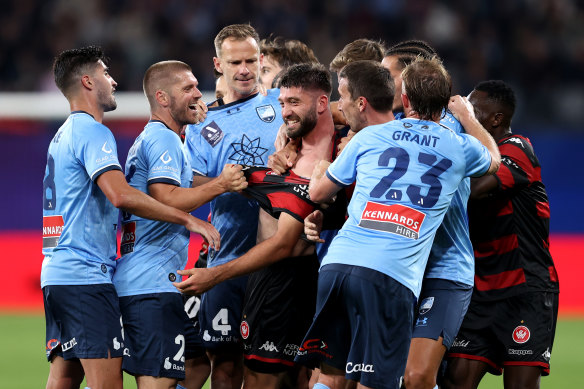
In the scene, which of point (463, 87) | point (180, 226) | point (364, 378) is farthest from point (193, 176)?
point (463, 87)

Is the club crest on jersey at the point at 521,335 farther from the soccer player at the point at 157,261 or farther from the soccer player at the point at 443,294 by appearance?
the soccer player at the point at 157,261

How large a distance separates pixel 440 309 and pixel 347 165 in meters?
1.21

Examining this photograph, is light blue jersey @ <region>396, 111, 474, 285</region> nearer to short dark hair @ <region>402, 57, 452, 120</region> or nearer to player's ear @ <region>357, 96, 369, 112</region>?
short dark hair @ <region>402, 57, 452, 120</region>

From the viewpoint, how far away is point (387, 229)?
4988 mm

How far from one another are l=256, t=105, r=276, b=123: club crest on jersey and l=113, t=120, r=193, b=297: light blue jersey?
997mm

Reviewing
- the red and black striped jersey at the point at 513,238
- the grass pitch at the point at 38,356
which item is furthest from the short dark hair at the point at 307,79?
the grass pitch at the point at 38,356

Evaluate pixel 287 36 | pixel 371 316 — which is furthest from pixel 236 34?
pixel 287 36

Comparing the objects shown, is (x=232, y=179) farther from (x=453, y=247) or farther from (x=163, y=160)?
(x=453, y=247)

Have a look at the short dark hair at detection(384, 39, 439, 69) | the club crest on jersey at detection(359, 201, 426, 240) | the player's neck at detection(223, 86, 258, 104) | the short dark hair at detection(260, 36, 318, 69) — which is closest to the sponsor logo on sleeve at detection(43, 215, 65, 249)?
the player's neck at detection(223, 86, 258, 104)

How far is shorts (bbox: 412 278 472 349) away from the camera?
5594 millimetres

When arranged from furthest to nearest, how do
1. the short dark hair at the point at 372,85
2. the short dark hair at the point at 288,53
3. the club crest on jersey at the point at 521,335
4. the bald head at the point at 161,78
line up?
the short dark hair at the point at 288,53
the club crest on jersey at the point at 521,335
the bald head at the point at 161,78
the short dark hair at the point at 372,85

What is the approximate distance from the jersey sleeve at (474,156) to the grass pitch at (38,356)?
396 cm

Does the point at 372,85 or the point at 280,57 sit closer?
the point at 372,85

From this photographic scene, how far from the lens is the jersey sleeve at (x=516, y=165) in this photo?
19.6 ft
